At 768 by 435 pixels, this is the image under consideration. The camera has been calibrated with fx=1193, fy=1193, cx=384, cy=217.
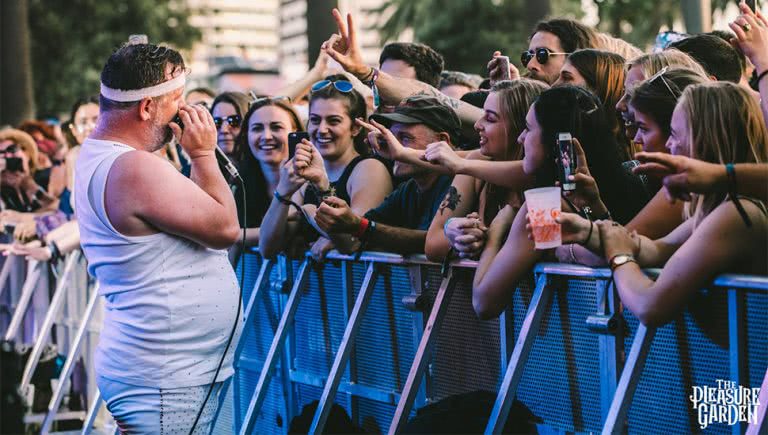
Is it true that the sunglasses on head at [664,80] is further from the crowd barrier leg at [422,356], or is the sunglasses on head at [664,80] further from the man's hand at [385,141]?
the man's hand at [385,141]

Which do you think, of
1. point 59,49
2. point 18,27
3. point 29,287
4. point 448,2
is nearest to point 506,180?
point 29,287

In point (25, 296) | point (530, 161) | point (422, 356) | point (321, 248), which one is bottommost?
point (25, 296)

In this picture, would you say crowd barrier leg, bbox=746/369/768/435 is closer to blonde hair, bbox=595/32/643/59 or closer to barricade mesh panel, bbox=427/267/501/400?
barricade mesh panel, bbox=427/267/501/400

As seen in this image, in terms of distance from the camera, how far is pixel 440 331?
5633mm

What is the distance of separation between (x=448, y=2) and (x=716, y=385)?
26771 millimetres

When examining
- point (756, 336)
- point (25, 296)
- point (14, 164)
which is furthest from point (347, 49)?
point (14, 164)

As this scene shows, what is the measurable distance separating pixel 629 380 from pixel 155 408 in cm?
190

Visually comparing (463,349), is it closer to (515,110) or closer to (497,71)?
(515,110)

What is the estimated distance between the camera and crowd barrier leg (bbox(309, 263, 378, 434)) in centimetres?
608

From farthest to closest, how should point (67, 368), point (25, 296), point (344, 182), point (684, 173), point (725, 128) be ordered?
point (25, 296) < point (67, 368) < point (344, 182) < point (725, 128) < point (684, 173)

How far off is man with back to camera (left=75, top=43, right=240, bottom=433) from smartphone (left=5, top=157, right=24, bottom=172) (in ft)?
22.8

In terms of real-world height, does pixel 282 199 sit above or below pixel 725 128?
below

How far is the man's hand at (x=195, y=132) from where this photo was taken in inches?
193

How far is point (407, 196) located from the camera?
21.2 feet
